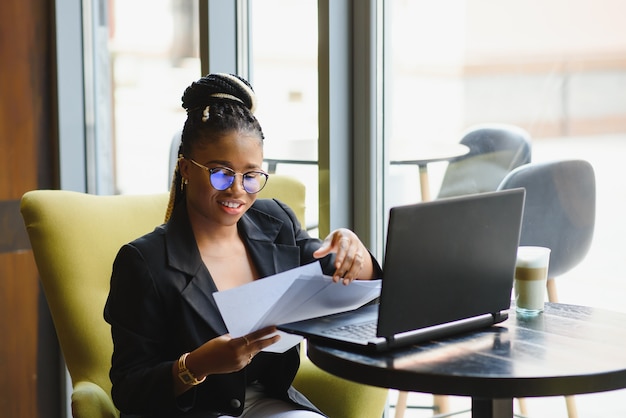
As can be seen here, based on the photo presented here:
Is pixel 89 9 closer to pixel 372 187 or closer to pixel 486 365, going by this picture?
pixel 372 187

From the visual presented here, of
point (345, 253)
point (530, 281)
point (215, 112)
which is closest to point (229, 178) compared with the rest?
point (215, 112)

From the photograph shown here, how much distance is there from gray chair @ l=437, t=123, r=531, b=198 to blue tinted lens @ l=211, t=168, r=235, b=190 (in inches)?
26.0

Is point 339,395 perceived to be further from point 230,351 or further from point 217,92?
point 217,92

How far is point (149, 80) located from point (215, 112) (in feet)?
5.25

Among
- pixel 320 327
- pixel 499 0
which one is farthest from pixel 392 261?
pixel 499 0

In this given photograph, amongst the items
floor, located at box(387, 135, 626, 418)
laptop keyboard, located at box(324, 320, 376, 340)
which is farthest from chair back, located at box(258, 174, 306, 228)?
laptop keyboard, located at box(324, 320, 376, 340)

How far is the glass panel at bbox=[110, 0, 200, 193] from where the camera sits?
320 cm

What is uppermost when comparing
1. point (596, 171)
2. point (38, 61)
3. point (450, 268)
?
point (38, 61)

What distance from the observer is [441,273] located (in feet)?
4.88

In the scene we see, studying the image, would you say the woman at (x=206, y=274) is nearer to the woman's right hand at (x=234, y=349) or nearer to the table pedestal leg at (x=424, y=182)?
the woman's right hand at (x=234, y=349)

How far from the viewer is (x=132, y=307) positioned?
1.77 meters

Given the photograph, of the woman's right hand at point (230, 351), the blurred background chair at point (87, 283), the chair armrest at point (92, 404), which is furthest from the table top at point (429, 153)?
the chair armrest at point (92, 404)

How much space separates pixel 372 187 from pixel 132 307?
894 millimetres

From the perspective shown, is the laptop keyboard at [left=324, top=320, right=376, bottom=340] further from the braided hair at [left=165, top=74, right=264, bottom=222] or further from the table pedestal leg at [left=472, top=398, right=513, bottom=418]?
the braided hair at [left=165, top=74, right=264, bottom=222]
